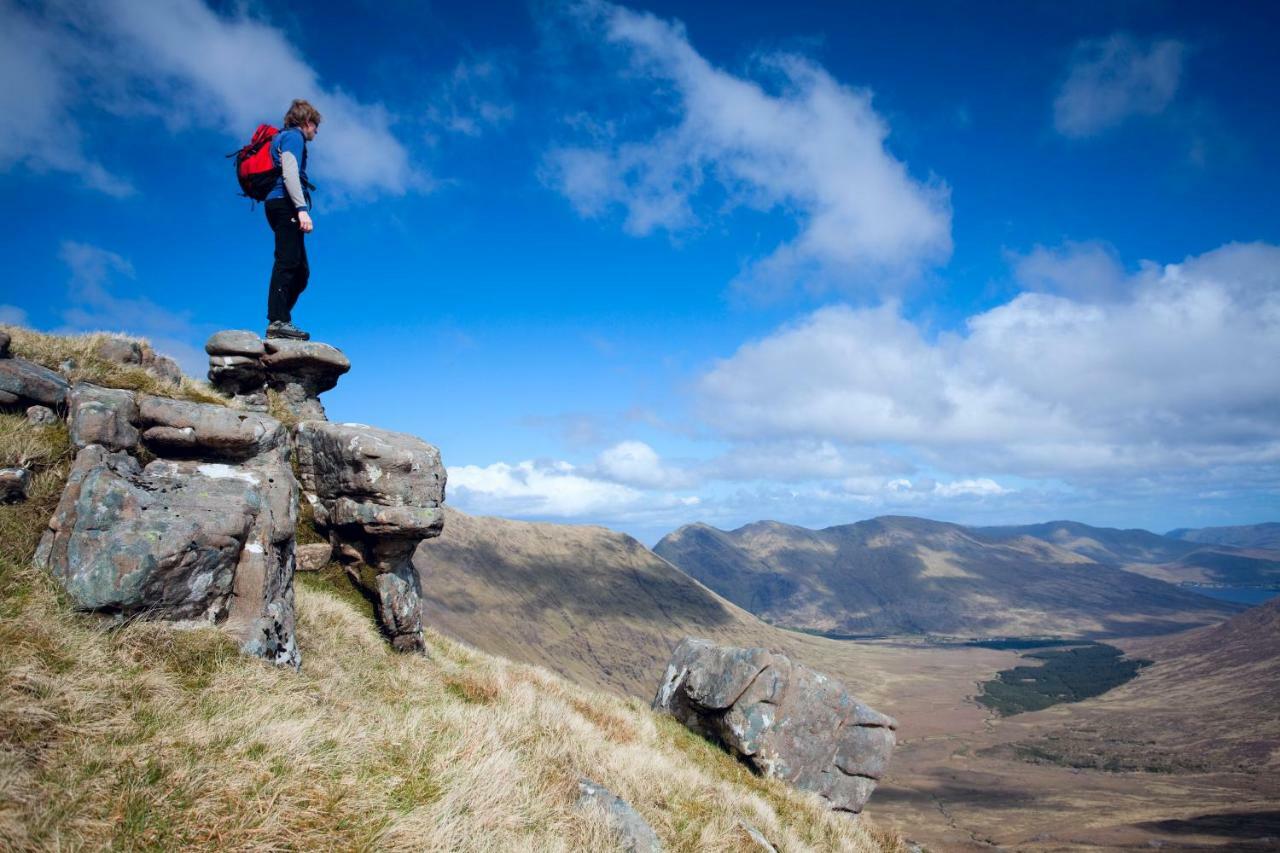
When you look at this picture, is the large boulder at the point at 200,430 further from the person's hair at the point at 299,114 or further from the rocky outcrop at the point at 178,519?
the person's hair at the point at 299,114

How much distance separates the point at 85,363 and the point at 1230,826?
164 m

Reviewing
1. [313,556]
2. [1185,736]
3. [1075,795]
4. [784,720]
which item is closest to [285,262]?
[313,556]

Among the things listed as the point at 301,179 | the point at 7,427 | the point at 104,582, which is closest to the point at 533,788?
the point at 104,582

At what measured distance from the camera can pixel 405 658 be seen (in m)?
14.6

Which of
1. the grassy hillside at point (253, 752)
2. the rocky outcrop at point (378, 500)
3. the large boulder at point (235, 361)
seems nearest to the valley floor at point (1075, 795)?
the rocky outcrop at point (378, 500)

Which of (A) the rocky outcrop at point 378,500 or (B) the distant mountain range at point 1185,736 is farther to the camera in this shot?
(B) the distant mountain range at point 1185,736

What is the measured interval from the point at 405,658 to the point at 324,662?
340cm

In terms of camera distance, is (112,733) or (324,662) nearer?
(112,733)

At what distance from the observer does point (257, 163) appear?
14.6 meters

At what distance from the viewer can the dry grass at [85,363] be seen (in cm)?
1319

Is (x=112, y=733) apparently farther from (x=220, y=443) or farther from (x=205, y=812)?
(x=220, y=443)

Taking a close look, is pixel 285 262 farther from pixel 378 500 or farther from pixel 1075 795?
pixel 1075 795

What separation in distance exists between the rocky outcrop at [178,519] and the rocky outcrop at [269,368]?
517cm

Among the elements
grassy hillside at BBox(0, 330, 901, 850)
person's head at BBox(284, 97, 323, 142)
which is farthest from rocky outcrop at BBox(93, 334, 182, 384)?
person's head at BBox(284, 97, 323, 142)
